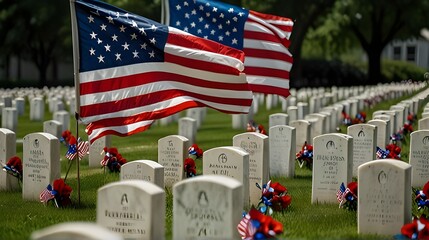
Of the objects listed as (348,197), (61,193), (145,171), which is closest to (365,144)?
(348,197)

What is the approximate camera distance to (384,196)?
355 inches

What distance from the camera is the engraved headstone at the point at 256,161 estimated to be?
11766 millimetres

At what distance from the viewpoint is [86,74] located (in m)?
10.9

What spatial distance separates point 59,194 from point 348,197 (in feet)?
11.4

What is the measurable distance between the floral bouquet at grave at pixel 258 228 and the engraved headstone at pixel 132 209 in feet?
2.36

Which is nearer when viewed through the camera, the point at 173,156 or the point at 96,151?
the point at 173,156

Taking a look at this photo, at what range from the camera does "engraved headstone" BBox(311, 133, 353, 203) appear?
37.7 ft

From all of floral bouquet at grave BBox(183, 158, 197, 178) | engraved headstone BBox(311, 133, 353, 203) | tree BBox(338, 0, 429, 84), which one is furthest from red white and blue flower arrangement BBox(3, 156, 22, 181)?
tree BBox(338, 0, 429, 84)

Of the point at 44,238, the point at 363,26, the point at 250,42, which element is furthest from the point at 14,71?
the point at 44,238

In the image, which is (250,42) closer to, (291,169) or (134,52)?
(291,169)

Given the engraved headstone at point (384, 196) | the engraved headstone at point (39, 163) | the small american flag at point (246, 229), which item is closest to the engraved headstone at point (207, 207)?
the small american flag at point (246, 229)

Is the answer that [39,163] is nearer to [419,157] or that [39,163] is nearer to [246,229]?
[246,229]

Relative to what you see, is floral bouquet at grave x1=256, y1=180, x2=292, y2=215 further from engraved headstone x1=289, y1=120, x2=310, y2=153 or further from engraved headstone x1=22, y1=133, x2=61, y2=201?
engraved headstone x1=289, y1=120, x2=310, y2=153

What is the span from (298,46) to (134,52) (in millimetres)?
33904
